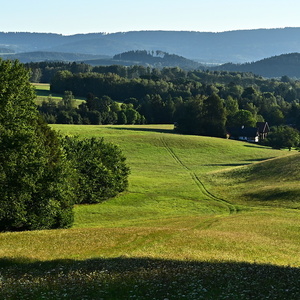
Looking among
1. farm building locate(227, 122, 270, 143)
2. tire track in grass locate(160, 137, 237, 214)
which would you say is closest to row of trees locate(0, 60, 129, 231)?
tire track in grass locate(160, 137, 237, 214)

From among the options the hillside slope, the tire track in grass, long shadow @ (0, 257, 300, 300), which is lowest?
the tire track in grass

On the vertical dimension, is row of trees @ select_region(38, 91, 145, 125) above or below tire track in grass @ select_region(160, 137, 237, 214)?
above

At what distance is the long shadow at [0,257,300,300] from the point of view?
2172 centimetres

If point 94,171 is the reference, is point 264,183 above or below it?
below

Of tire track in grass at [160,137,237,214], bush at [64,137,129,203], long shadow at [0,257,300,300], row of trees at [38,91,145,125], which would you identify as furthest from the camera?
row of trees at [38,91,145,125]

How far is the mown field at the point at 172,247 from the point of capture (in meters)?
22.8

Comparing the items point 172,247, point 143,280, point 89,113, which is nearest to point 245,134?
point 89,113

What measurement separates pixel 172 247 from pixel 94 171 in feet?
104

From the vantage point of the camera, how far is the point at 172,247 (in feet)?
112

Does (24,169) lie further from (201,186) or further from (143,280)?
(201,186)

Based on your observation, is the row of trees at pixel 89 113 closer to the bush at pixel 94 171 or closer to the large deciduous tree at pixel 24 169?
the bush at pixel 94 171

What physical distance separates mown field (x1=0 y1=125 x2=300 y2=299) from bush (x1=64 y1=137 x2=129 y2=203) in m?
1.83

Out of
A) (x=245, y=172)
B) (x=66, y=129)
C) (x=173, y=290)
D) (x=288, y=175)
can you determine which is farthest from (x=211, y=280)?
(x=66, y=129)

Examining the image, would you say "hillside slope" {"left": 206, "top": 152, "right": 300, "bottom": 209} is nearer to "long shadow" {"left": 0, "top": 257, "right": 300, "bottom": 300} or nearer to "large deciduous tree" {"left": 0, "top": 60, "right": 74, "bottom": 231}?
"large deciduous tree" {"left": 0, "top": 60, "right": 74, "bottom": 231}
